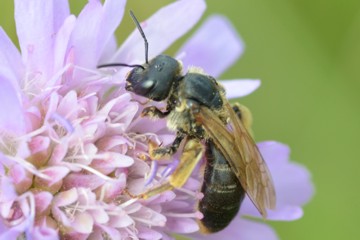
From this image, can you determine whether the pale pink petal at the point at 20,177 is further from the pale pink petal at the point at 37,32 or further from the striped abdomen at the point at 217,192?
the striped abdomen at the point at 217,192

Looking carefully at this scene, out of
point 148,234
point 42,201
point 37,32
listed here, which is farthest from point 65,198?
point 37,32

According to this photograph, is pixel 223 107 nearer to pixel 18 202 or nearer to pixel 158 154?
pixel 158 154

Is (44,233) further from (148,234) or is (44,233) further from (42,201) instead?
(148,234)

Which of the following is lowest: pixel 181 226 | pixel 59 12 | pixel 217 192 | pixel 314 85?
pixel 314 85

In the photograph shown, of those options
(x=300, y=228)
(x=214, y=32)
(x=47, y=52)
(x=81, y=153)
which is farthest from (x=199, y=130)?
(x=300, y=228)

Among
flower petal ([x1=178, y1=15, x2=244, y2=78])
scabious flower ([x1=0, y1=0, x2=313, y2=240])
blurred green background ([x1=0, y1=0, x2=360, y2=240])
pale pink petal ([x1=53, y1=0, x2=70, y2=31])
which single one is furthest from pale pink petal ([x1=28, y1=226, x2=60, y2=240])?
blurred green background ([x1=0, y1=0, x2=360, y2=240])

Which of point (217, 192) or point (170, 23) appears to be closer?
point (217, 192)
